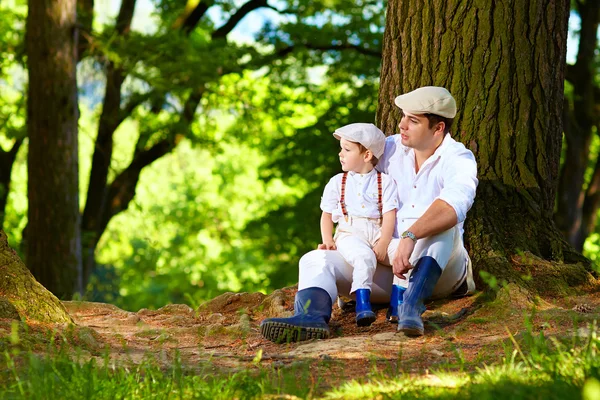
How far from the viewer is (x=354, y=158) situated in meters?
5.13

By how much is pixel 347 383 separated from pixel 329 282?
1.68 metres

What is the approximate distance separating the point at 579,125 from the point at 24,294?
1233 cm

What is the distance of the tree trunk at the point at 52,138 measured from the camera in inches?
420

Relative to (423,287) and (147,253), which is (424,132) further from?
(147,253)

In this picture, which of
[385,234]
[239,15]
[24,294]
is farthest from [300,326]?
[239,15]

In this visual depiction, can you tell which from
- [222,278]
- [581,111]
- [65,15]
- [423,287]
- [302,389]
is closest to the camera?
[302,389]

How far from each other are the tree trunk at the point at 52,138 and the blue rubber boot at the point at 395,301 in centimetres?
646

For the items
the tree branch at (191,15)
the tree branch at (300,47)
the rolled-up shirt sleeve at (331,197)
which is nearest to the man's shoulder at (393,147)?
the rolled-up shirt sleeve at (331,197)

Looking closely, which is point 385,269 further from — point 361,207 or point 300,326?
point 300,326

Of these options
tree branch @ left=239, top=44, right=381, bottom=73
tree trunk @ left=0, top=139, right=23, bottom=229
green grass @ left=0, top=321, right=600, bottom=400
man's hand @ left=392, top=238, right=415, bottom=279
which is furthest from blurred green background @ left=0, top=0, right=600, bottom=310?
green grass @ left=0, top=321, right=600, bottom=400

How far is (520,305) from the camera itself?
5.04m

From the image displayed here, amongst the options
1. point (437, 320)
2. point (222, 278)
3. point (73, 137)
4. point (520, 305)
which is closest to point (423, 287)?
point (437, 320)

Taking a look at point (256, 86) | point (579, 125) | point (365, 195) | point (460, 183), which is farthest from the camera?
point (256, 86)

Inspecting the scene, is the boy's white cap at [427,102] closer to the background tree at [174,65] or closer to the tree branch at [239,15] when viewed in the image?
the background tree at [174,65]
